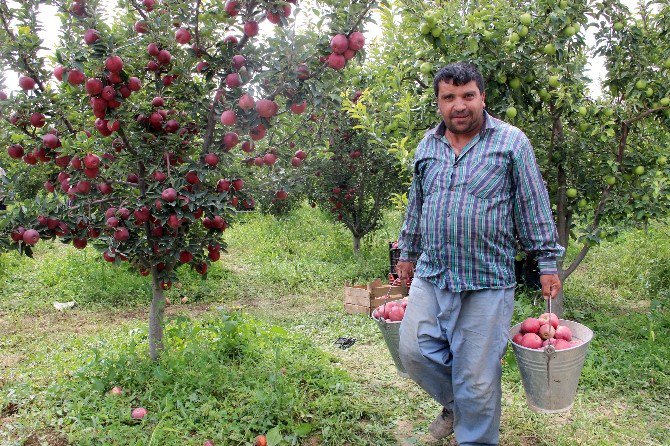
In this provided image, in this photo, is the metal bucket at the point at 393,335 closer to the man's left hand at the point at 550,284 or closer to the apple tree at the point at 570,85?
the man's left hand at the point at 550,284

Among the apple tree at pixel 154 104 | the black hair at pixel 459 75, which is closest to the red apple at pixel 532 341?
the black hair at pixel 459 75

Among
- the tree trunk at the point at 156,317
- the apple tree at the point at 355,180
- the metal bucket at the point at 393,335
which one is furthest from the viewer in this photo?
the apple tree at the point at 355,180

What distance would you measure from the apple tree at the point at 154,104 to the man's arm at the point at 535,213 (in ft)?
3.53

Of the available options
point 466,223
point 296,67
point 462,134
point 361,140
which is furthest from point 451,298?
point 361,140

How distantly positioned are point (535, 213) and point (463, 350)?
0.71m

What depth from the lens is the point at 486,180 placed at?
2.58 m

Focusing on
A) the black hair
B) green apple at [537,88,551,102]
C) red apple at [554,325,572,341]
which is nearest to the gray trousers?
red apple at [554,325,572,341]

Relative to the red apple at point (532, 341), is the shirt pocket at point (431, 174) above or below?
above

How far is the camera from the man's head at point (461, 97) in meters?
2.60

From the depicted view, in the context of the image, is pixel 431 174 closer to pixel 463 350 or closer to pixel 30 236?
pixel 463 350

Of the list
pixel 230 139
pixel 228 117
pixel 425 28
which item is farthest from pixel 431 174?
pixel 425 28

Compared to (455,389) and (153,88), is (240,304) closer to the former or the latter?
(153,88)

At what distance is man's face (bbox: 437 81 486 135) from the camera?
8.54ft

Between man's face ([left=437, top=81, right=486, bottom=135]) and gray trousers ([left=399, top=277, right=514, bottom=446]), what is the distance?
765 mm
